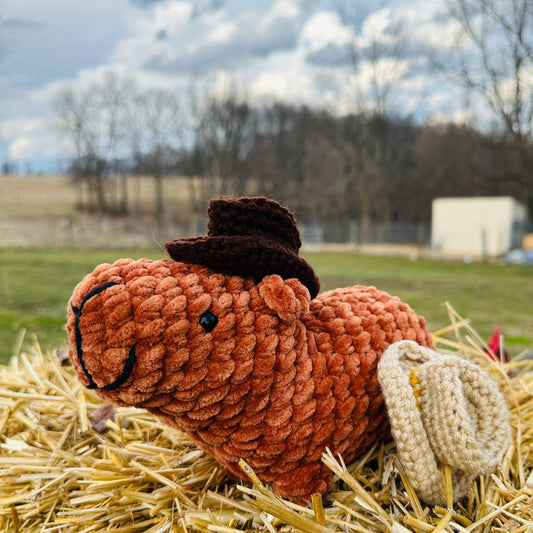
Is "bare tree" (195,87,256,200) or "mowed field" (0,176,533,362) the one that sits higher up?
"bare tree" (195,87,256,200)

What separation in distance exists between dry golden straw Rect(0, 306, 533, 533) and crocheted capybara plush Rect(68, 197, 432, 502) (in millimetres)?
89

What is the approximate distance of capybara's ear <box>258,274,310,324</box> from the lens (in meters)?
0.96

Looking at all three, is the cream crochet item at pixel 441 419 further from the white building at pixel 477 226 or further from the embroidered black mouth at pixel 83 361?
the white building at pixel 477 226

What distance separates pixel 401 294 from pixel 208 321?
6225 mm

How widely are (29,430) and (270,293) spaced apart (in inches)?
39.6

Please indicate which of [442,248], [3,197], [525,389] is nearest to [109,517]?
[525,389]

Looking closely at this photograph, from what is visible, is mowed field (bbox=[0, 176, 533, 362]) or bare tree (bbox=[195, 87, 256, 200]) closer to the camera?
mowed field (bbox=[0, 176, 533, 362])

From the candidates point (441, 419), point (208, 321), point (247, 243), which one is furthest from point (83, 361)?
point (441, 419)

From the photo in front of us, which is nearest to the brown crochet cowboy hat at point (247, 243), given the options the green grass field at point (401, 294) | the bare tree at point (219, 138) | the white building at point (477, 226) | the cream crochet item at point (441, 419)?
the cream crochet item at point (441, 419)

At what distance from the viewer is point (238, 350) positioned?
948 mm

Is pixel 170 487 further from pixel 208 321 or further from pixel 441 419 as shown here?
pixel 441 419

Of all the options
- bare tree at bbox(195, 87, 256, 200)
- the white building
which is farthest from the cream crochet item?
the white building

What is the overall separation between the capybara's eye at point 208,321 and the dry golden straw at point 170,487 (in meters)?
0.28

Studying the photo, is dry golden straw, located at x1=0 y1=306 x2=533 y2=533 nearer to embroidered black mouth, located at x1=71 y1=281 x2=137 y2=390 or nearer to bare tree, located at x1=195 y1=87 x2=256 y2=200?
embroidered black mouth, located at x1=71 y1=281 x2=137 y2=390
